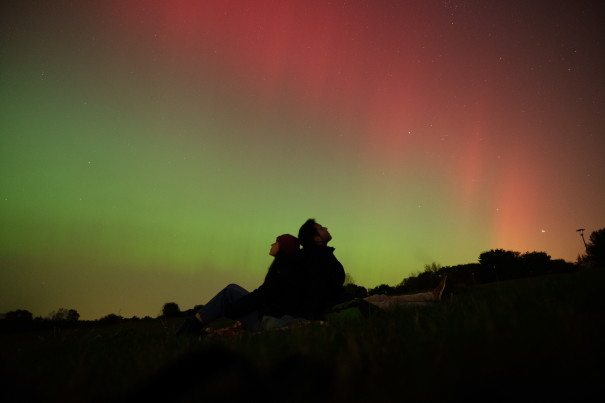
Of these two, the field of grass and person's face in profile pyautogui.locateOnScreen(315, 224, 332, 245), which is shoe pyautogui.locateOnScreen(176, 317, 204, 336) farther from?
the field of grass

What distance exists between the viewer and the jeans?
6.59m

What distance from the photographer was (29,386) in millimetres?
2105

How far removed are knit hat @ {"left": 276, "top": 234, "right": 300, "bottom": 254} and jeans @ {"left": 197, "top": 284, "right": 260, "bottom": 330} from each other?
1.30 meters

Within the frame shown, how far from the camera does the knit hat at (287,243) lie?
271 inches

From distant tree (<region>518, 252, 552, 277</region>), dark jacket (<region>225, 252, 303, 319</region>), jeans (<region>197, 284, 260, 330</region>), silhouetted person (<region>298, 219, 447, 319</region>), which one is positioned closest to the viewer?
silhouetted person (<region>298, 219, 447, 319</region>)

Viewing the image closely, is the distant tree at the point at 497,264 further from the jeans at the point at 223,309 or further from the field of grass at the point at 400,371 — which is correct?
the field of grass at the point at 400,371

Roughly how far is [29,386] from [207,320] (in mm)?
4606

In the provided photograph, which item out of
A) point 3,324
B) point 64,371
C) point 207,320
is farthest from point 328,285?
point 3,324

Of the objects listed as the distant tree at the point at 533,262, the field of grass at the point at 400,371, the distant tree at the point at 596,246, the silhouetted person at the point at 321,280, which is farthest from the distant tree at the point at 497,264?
the field of grass at the point at 400,371

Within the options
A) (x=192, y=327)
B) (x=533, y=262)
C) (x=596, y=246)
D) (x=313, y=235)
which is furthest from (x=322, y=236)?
(x=533, y=262)

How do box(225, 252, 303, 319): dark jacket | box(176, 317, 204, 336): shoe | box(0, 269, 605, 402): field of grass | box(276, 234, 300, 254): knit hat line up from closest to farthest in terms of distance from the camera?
box(0, 269, 605, 402): field of grass < box(176, 317, 204, 336): shoe < box(225, 252, 303, 319): dark jacket < box(276, 234, 300, 254): knit hat

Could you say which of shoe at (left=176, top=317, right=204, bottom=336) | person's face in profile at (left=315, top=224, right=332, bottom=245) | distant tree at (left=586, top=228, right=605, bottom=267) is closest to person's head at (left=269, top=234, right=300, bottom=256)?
person's face in profile at (left=315, top=224, right=332, bottom=245)

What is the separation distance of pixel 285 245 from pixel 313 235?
72cm

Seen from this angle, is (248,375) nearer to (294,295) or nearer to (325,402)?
(325,402)
